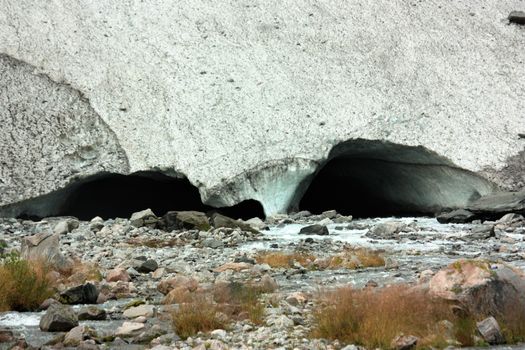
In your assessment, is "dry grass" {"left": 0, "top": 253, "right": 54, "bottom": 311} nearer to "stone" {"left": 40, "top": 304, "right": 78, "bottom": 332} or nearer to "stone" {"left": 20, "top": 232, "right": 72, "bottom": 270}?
"stone" {"left": 40, "top": 304, "right": 78, "bottom": 332}

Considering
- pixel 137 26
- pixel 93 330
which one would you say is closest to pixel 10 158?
pixel 137 26

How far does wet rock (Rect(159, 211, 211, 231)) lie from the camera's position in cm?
1986

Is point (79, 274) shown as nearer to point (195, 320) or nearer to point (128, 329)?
point (128, 329)

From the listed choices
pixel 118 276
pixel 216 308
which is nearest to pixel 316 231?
pixel 118 276

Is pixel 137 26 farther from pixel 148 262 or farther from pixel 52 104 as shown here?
pixel 148 262

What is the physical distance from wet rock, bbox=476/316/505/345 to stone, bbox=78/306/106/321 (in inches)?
175

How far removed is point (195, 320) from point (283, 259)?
584cm

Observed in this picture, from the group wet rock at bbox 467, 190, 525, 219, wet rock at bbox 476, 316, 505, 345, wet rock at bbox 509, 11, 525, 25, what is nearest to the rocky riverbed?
wet rock at bbox 467, 190, 525, 219

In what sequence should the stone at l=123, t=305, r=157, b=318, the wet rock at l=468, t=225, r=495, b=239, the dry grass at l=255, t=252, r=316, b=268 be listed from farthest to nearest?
the wet rock at l=468, t=225, r=495, b=239 < the dry grass at l=255, t=252, r=316, b=268 < the stone at l=123, t=305, r=157, b=318

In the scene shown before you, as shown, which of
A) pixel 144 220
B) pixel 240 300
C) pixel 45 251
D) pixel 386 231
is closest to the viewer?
pixel 240 300

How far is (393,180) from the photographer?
3172 centimetres

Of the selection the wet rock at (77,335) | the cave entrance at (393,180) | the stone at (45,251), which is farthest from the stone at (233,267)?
the cave entrance at (393,180)

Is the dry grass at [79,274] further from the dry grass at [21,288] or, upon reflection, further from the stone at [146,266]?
the dry grass at [21,288]

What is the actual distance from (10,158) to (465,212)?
59.6 feet
